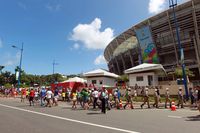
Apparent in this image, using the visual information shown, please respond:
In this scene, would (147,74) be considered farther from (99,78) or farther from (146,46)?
(146,46)

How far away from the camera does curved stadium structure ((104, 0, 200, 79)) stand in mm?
46625

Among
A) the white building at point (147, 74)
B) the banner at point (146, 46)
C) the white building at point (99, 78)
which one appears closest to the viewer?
the white building at point (147, 74)

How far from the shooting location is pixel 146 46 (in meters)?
55.7

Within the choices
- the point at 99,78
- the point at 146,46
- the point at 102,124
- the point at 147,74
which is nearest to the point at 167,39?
the point at 146,46

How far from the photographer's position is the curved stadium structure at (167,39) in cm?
4662

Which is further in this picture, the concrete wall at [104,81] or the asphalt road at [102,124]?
the concrete wall at [104,81]

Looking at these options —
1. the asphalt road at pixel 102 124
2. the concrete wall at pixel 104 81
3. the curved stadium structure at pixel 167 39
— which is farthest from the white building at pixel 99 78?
the asphalt road at pixel 102 124

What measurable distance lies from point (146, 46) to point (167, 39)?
5.33m

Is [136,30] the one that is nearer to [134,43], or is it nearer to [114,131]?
[134,43]

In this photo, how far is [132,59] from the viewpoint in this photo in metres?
64.5

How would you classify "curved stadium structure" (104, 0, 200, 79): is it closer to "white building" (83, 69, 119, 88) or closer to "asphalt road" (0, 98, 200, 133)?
"white building" (83, 69, 119, 88)

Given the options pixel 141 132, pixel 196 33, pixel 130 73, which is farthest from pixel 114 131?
pixel 196 33

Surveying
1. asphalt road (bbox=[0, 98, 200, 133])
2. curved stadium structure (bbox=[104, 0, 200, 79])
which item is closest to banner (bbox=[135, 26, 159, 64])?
curved stadium structure (bbox=[104, 0, 200, 79])

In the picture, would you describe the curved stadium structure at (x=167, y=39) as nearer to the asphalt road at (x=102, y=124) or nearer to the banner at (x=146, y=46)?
the banner at (x=146, y=46)
